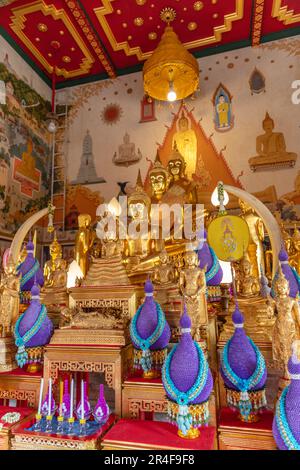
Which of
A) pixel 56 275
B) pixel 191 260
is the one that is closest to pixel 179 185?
pixel 56 275

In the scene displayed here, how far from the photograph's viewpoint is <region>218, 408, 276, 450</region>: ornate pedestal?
1.36 metres

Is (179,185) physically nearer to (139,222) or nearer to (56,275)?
(139,222)

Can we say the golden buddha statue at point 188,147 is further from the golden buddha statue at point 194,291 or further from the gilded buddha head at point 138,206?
the golden buddha statue at point 194,291

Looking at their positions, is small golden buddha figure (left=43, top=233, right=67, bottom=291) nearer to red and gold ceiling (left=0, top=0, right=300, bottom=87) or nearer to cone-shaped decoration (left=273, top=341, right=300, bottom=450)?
cone-shaped decoration (left=273, top=341, right=300, bottom=450)

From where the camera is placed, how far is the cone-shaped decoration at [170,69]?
445 centimetres

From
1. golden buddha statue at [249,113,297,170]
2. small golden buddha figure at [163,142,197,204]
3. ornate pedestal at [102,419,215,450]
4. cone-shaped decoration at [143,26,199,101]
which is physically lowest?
ornate pedestal at [102,419,215,450]

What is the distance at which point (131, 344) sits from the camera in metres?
1.99

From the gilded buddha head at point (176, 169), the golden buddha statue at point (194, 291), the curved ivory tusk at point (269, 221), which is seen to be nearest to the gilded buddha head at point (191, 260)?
the golden buddha statue at point (194, 291)

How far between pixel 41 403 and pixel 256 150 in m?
4.41

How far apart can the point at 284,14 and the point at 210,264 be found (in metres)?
4.63

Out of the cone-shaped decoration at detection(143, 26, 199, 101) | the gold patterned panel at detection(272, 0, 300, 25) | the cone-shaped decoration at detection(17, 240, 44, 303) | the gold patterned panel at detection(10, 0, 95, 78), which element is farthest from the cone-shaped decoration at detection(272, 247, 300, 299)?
the gold patterned panel at detection(10, 0, 95, 78)

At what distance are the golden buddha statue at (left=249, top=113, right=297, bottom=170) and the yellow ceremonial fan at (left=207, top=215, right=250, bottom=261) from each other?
9.32ft

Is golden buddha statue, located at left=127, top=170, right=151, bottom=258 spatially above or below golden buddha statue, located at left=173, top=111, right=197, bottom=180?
below

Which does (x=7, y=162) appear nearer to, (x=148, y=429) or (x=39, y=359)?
(x=39, y=359)
